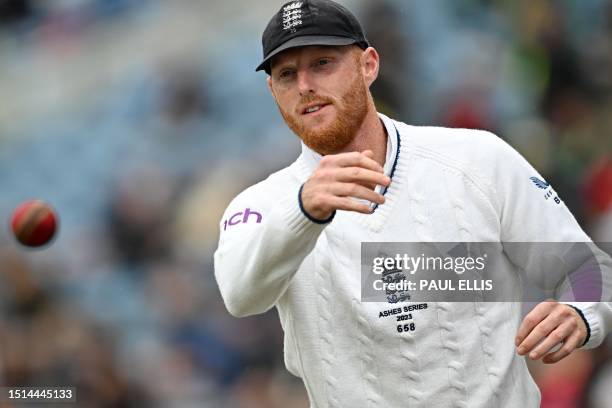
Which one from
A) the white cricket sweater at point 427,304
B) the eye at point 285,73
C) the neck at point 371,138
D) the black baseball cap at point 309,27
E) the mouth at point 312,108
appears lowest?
the white cricket sweater at point 427,304

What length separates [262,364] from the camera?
7121 mm

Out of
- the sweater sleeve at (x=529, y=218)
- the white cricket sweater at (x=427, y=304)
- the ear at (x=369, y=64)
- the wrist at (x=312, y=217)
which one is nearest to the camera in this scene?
the wrist at (x=312, y=217)

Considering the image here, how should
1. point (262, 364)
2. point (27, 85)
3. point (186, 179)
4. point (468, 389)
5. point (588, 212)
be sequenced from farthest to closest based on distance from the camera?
1. point (27, 85)
2. point (186, 179)
3. point (262, 364)
4. point (588, 212)
5. point (468, 389)

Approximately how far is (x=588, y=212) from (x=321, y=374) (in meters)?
3.46

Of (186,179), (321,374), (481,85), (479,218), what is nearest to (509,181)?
(479,218)

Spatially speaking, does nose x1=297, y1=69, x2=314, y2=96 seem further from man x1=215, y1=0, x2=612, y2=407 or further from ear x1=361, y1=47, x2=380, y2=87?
ear x1=361, y1=47, x2=380, y2=87

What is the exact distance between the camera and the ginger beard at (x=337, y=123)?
12.0 ft

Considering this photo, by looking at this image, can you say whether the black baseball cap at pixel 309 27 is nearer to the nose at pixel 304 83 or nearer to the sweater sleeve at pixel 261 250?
the nose at pixel 304 83

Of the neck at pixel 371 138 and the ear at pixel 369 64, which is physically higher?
the ear at pixel 369 64

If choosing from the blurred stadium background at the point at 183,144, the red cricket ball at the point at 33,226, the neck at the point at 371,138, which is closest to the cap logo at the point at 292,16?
the neck at the point at 371,138

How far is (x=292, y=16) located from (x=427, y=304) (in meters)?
1.05

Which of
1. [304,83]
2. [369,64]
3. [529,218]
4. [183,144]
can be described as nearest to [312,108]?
[304,83]

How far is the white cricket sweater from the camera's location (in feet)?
11.5

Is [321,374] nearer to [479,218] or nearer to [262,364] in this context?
[479,218]
